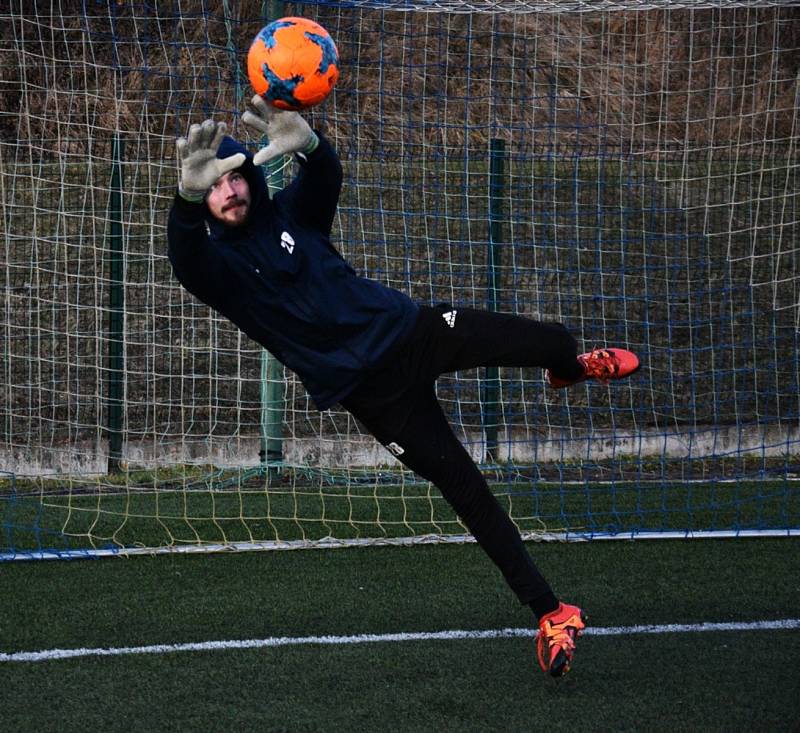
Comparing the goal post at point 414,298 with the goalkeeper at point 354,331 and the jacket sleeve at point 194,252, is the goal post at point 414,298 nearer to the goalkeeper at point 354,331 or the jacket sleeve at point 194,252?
the goalkeeper at point 354,331

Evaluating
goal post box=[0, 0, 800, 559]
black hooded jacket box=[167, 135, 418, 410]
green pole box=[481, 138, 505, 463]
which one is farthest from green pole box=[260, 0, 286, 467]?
black hooded jacket box=[167, 135, 418, 410]

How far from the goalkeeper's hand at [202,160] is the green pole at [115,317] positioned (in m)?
4.90

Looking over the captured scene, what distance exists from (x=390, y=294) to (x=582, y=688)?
A: 5.40 feet

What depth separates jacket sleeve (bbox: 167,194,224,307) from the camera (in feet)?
12.9

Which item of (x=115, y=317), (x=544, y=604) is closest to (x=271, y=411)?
(x=115, y=317)

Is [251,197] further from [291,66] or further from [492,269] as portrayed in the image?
[492,269]

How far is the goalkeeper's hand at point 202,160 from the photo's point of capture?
375cm

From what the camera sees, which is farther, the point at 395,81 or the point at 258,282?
the point at 395,81

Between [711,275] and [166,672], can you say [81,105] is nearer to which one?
[711,275]

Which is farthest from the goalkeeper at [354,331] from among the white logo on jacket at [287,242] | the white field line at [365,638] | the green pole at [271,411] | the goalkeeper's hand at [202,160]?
the green pole at [271,411]

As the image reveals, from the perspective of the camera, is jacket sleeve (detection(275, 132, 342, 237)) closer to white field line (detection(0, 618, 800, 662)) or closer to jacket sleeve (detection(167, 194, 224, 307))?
jacket sleeve (detection(167, 194, 224, 307))

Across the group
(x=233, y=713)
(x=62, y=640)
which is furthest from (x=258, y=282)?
(x=62, y=640)

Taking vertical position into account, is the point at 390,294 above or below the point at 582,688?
above

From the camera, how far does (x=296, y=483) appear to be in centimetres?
839
